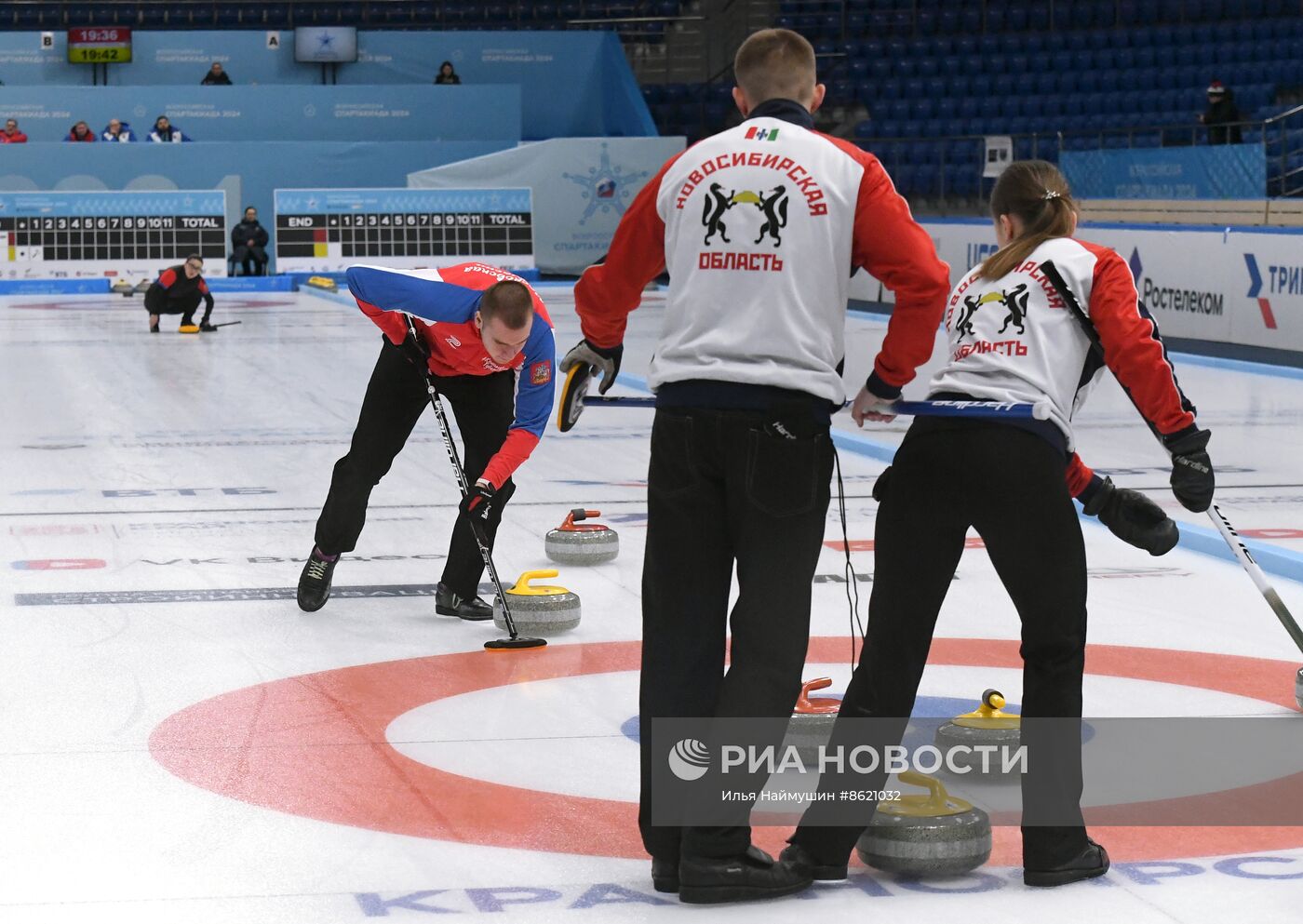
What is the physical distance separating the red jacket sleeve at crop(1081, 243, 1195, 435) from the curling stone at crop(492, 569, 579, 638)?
2913 mm

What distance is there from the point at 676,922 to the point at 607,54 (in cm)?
3316

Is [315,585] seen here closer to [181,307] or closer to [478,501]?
[478,501]

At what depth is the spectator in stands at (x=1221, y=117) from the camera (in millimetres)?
23000

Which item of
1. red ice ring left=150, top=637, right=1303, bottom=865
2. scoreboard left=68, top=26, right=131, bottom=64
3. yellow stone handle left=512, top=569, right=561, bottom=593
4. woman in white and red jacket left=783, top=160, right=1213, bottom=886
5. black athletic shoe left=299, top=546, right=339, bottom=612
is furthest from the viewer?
scoreboard left=68, top=26, right=131, bottom=64

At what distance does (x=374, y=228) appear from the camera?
3167 centimetres

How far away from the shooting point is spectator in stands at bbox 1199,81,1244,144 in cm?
2300

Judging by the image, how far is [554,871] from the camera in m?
3.92

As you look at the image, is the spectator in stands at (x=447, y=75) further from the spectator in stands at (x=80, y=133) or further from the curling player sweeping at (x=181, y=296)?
the curling player sweeping at (x=181, y=296)

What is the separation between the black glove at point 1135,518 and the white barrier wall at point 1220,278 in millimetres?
13479

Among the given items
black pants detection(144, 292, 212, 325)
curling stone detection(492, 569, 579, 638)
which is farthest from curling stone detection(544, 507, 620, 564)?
black pants detection(144, 292, 212, 325)

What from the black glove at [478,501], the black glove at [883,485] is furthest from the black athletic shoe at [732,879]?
the black glove at [478,501]

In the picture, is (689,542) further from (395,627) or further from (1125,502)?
(395,627)

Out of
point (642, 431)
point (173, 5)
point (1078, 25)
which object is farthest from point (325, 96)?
point (642, 431)

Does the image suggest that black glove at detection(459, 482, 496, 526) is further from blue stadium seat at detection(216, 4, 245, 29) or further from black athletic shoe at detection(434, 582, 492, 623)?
blue stadium seat at detection(216, 4, 245, 29)
